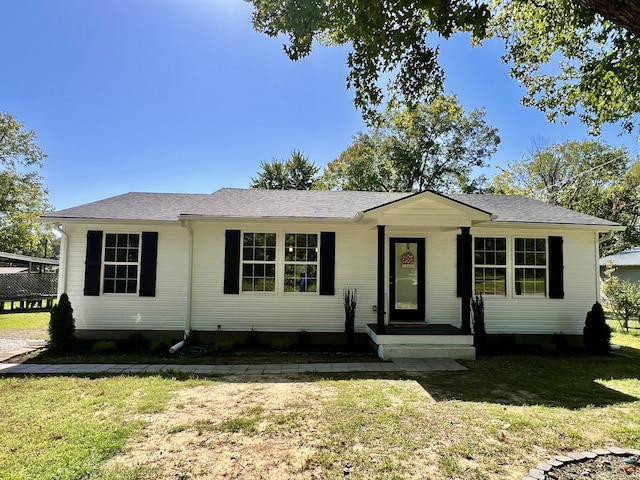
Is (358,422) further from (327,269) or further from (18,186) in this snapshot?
(18,186)

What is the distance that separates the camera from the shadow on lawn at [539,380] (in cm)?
483

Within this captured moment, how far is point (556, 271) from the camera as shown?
28.7 ft

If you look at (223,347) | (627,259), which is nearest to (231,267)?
(223,347)

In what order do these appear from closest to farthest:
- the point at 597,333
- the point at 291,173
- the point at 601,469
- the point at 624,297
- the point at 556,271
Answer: the point at 601,469 → the point at 597,333 → the point at 556,271 → the point at 624,297 → the point at 291,173

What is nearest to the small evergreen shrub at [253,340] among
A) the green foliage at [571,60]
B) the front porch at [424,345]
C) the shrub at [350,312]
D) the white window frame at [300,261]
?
the white window frame at [300,261]

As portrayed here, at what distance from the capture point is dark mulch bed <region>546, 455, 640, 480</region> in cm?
290

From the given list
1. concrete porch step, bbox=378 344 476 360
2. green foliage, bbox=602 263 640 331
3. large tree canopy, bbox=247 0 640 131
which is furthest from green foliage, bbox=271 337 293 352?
green foliage, bbox=602 263 640 331

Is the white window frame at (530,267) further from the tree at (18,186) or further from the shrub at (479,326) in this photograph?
the tree at (18,186)

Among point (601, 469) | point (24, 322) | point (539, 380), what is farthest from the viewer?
point (24, 322)

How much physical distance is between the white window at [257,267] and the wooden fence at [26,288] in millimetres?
13354

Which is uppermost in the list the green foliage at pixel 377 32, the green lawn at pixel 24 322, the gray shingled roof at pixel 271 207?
the green foliage at pixel 377 32

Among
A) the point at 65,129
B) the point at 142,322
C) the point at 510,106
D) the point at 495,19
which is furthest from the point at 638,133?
the point at 65,129

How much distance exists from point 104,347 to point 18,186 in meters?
26.8

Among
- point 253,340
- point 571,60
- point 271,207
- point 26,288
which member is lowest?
point 253,340
